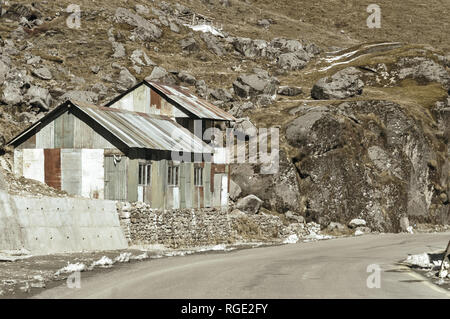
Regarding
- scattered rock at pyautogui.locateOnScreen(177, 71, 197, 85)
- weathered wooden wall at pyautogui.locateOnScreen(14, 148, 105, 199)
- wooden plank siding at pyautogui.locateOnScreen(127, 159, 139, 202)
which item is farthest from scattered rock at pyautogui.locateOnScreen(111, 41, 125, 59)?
wooden plank siding at pyautogui.locateOnScreen(127, 159, 139, 202)

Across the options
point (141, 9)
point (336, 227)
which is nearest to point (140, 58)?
point (141, 9)

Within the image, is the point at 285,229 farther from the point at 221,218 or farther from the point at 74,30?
the point at 74,30

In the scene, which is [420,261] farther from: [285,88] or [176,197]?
[285,88]

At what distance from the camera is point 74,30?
7512 cm

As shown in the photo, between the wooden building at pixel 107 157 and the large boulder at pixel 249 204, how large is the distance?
6.57 m

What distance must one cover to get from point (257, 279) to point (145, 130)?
20.8 metres

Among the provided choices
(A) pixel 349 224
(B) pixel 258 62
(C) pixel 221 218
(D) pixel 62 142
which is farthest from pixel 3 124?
(B) pixel 258 62

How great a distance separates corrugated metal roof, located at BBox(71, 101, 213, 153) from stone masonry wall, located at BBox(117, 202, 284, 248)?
132 inches

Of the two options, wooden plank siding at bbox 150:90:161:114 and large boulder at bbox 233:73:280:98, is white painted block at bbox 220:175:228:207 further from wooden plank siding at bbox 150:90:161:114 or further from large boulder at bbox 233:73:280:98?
large boulder at bbox 233:73:280:98

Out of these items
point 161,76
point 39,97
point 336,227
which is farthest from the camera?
point 161,76

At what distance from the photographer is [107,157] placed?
34.7m

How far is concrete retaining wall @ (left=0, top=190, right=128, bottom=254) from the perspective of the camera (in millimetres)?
24047

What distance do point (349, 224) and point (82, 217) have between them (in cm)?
2463

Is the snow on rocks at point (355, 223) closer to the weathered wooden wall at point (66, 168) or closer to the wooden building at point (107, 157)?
the wooden building at point (107, 157)
